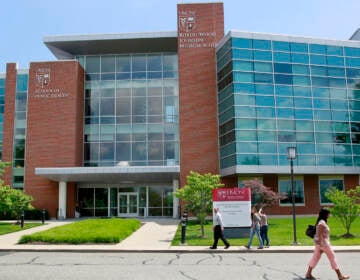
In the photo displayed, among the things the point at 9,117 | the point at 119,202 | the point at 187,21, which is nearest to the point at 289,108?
the point at 187,21

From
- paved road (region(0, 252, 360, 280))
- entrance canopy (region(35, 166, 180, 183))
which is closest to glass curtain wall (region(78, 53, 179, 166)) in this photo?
entrance canopy (region(35, 166, 180, 183))

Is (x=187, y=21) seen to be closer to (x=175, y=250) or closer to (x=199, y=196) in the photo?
(x=199, y=196)

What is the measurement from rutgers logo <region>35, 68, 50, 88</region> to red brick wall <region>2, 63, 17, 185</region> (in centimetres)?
338

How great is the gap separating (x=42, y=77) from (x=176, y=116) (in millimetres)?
12937

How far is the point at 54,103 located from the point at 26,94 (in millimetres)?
3858

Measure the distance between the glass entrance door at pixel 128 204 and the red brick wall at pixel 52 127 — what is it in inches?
171

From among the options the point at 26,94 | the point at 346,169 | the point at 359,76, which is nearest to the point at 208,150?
the point at 346,169

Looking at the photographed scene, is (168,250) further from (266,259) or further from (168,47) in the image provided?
(168,47)

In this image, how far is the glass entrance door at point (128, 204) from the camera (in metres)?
37.9

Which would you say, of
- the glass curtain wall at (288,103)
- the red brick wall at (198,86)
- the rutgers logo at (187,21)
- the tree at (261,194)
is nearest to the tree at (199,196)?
the tree at (261,194)

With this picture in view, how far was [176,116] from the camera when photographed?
37.9 metres

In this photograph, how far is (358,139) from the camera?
3341 centimetres

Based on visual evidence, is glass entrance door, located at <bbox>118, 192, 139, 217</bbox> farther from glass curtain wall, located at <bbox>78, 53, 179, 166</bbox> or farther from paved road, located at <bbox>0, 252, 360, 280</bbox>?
paved road, located at <bbox>0, 252, 360, 280</bbox>

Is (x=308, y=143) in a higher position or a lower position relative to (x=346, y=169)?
Result: higher
